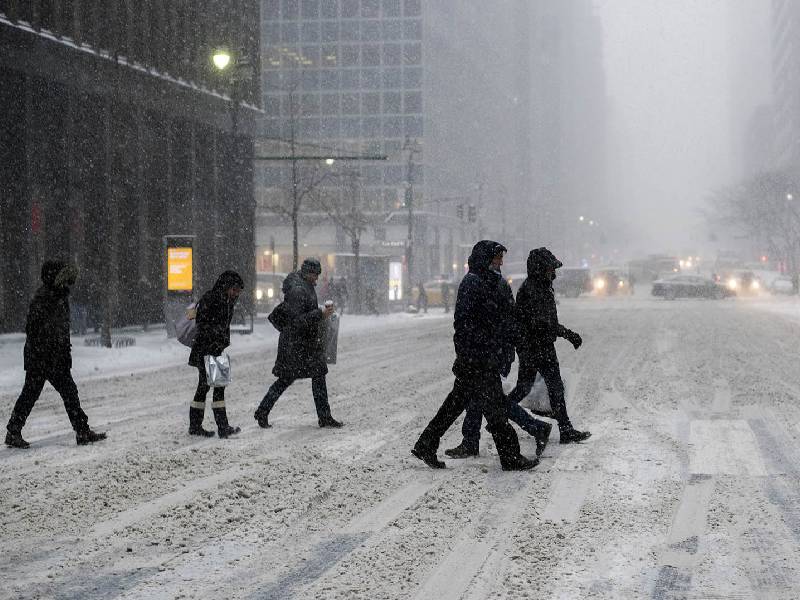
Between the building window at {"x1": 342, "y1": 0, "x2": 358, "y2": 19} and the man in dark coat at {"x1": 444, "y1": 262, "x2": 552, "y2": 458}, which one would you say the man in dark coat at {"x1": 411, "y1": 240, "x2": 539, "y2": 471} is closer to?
the man in dark coat at {"x1": 444, "y1": 262, "x2": 552, "y2": 458}

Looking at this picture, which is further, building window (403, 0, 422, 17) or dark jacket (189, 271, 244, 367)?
building window (403, 0, 422, 17)

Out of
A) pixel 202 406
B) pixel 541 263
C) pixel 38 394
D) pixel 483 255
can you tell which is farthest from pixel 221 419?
pixel 483 255

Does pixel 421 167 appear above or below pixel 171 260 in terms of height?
above

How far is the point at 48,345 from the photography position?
10.9 meters

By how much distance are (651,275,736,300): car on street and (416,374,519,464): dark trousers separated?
56367 millimetres

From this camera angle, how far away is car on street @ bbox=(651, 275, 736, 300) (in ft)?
211

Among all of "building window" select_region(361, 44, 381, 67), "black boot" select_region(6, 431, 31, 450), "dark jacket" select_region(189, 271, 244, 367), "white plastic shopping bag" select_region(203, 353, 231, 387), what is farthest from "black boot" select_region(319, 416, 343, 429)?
"building window" select_region(361, 44, 381, 67)

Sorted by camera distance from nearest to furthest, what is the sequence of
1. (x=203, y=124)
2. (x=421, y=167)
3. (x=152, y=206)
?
(x=152, y=206)
(x=203, y=124)
(x=421, y=167)

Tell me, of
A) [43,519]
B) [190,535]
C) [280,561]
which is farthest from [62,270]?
[280,561]

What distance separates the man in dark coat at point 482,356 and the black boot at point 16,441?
3.88 m

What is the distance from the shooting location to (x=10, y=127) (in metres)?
28.7

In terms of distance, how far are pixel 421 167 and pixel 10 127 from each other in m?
64.8

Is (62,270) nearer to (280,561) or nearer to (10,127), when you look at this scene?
(280,561)

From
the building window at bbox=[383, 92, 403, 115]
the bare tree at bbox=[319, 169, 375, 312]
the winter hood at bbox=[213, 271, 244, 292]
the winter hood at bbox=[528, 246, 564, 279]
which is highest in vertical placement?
the building window at bbox=[383, 92, 403, 115]
